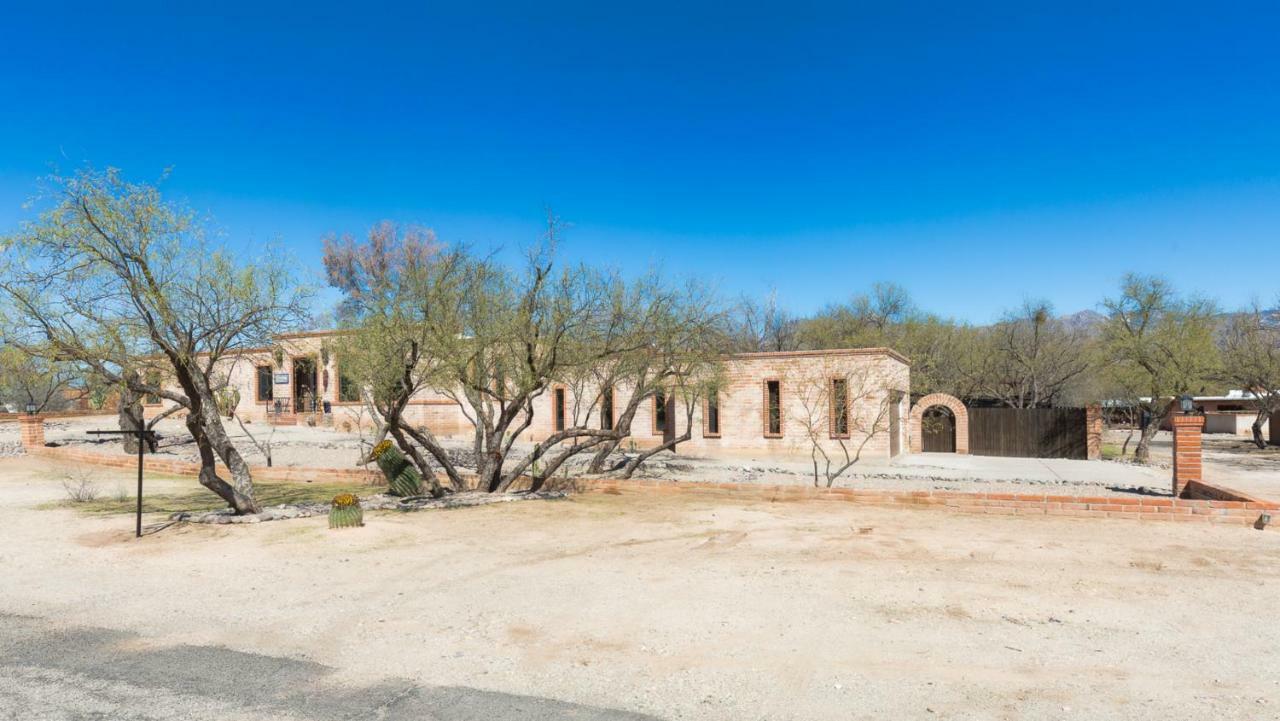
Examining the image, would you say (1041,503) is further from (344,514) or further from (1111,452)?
(1111,452)

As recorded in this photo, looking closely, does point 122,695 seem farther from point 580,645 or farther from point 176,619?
point 580,645

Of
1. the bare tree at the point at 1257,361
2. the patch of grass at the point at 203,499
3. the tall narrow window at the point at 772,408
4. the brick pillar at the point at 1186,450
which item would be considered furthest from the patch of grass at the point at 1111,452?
the patch of grass at the point at 203,499

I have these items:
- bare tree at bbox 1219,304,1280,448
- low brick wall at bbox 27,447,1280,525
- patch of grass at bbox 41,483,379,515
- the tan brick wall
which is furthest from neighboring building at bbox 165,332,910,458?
bare tree at bbox 1219,304,1280,448

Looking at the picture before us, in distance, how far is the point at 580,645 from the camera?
547 cm

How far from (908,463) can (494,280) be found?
1607 centimetres

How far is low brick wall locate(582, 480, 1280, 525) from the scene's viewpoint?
34.2ft

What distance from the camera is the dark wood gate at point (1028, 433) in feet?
87.0

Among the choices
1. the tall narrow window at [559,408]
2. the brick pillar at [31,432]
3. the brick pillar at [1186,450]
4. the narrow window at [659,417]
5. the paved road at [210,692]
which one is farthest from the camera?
the tall narrow window at [559,408]

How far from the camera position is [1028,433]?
27156 mm

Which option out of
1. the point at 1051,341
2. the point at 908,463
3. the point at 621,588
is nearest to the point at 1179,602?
the point at 621,588

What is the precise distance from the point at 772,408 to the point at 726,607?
19.7 metres

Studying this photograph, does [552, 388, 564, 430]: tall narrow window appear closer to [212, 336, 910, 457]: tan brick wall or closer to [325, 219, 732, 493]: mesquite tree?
[212, 336, 910, 457]: tan brick wall

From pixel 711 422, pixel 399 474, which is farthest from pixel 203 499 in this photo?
pixel 711 422

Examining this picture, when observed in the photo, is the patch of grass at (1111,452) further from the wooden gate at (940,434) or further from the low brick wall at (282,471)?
the low brick wall at (282,471)
